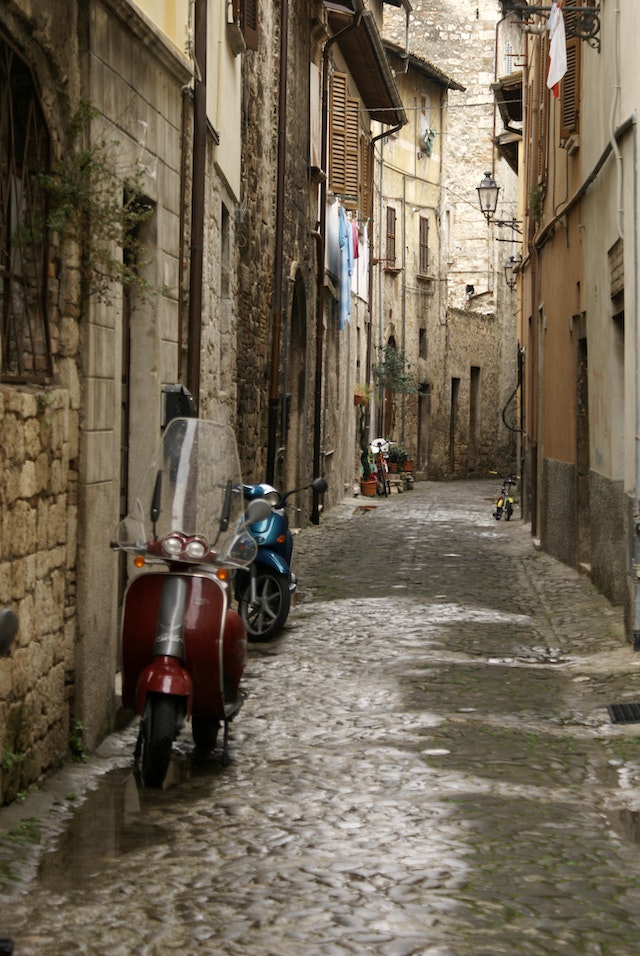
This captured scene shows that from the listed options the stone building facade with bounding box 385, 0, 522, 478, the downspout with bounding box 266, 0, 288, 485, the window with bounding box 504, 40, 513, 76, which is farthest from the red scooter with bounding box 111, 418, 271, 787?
the window with bounding box 504, 40, 513, 76

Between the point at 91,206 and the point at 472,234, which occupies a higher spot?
the point at 472,234

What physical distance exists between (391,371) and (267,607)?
23041mm

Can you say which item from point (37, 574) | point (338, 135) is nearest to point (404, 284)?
point (338, 135)

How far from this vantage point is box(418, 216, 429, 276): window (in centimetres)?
3734

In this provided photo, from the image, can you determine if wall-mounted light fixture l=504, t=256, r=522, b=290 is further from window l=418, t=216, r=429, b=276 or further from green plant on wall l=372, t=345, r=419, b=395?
green plant on wall l=372, t=345, r=419, b=395

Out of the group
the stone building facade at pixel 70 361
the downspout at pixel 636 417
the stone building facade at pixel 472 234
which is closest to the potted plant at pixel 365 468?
the stone building facade at pixel 472 234

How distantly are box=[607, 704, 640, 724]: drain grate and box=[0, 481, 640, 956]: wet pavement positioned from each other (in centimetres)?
7

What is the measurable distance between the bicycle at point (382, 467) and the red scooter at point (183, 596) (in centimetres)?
2189

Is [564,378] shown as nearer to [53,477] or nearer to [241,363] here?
[241,363]

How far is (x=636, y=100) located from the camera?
9.62 metres

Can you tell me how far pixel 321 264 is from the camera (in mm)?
20531

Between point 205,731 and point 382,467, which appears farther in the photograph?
point 382,467

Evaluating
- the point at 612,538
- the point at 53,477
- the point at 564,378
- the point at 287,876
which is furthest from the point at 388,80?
the point at 287,876

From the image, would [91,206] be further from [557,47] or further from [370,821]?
[557,47]
